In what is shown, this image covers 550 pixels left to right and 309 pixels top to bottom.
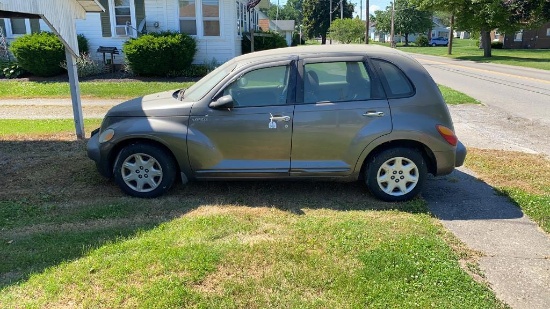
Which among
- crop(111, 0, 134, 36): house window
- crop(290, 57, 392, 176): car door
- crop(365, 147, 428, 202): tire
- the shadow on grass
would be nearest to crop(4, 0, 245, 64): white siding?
crop(111, 0, 134, 36): house window

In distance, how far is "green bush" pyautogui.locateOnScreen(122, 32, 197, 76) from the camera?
16328mm

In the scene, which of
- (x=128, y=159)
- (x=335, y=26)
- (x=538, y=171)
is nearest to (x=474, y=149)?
(x=538, y=171)

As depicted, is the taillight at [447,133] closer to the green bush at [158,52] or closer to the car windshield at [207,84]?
the car windshield at [207,84]

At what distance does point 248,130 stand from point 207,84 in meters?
0.89

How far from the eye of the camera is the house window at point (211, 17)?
1802 centimetres

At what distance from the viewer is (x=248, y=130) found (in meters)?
4.89

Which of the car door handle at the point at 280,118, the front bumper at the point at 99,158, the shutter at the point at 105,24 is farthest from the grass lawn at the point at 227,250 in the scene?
the shutter at the point at 105,24

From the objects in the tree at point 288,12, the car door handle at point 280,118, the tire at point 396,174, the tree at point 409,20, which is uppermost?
the tree at point 288,12

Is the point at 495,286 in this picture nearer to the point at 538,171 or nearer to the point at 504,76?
the point at 538,171

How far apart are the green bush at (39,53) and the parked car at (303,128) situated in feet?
43.6

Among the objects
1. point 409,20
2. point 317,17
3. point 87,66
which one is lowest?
point 87,66

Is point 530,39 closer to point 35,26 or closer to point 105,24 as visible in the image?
point 105,24

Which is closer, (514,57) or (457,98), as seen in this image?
(457,98)

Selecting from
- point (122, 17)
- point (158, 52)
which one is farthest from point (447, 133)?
point (122, 17)
